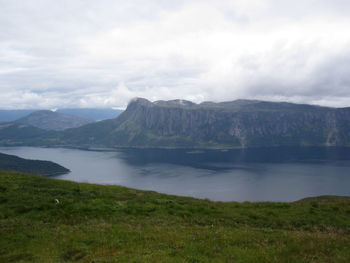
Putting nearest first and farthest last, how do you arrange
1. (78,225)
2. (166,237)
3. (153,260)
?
1. (153,260)
2. (166,237)
3. (78,225)

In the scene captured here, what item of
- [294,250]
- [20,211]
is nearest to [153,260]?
[294,250]

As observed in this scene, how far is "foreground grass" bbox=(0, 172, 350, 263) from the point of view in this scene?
14758mm

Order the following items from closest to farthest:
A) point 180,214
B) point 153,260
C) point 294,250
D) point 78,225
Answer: point 153,260
point 294,250
point 78,225
point 180,214

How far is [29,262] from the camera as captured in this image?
13.7 metres

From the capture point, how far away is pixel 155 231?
19.2 m

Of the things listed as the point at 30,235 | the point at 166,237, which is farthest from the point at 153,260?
the point at 30,235

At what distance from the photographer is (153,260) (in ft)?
44.7

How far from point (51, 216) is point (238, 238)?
15606mm

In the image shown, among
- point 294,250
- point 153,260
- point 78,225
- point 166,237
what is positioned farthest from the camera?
point 78,225

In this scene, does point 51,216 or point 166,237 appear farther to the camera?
point 51,216

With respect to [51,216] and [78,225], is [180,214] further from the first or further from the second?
[51,216]

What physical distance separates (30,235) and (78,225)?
11.2ft

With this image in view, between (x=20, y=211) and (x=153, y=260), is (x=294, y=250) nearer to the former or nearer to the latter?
(x=153, y=260)

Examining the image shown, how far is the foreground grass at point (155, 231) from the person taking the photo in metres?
14.8
